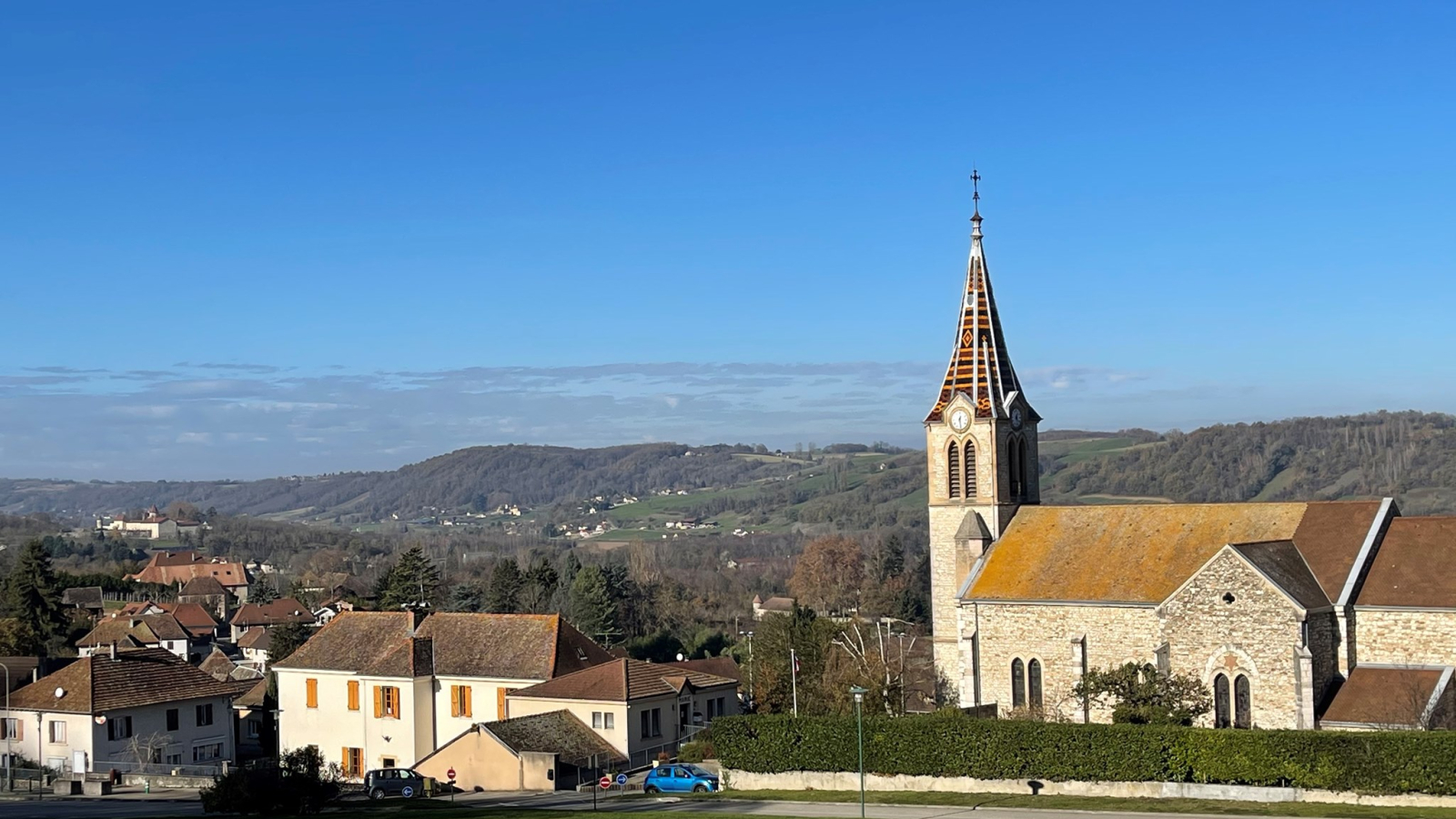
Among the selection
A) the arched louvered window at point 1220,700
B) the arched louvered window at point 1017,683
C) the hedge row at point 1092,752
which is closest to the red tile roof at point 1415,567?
the arched louvered window at point 1220,700

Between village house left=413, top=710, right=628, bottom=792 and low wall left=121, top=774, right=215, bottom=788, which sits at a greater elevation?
village house left=413, top=710, right=628, bottom=792

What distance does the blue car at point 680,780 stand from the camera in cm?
4294

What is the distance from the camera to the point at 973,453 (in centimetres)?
5369

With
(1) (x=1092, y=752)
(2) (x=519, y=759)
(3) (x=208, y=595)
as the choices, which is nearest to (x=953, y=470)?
(1) (x=1092, y=752)

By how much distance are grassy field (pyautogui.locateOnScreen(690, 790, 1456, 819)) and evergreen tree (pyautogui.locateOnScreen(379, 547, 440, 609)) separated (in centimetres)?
6021

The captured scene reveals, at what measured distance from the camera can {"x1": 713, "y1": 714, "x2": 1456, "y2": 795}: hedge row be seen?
114 feet

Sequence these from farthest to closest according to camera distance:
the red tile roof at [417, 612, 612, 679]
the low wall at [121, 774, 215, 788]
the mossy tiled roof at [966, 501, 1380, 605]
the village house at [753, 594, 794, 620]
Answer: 1. the village house at [753, 594, 794, 620]
2. the red tile roof at [417, 612, 612, 679]
3. the low wall at [121, 774, 215, 788]
4. the mossy tiled roof at [966, 501, 1380, 605]

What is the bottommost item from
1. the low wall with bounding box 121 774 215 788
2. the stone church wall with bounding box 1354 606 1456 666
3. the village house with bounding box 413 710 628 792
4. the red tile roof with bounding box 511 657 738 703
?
the low wall with bounding box 121 774 215 788

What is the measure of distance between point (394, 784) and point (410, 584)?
50973 millimetres

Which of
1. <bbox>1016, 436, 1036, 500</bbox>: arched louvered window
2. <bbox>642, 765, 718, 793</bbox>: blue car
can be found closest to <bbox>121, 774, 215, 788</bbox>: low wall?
<bbox>642, 765, 718, 793</bbox>: blue car

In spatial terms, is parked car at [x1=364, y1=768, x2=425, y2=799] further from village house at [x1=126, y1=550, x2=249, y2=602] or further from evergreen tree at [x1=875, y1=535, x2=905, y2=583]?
village house at [x1=126, y1=550, x2=249, y2=602]

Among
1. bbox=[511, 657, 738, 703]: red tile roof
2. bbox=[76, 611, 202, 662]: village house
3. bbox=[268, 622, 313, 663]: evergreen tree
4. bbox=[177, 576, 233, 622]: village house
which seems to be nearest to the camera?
bbox=[511, 657, 738, 703]: red tile roof

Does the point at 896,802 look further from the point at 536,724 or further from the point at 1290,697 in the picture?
the point at 536,724

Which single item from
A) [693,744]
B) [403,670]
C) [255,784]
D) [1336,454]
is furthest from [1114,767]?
[1336,454]
